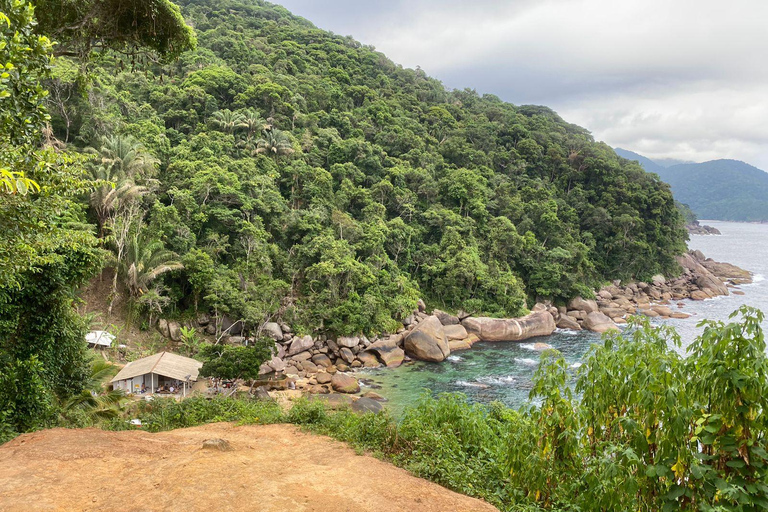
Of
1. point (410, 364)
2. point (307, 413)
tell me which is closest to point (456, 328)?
point (410, 364)

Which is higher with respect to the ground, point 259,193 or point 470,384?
point 259,193

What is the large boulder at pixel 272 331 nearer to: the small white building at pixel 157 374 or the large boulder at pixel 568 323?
the small white building at pixel 157 374

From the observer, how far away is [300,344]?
20141mm

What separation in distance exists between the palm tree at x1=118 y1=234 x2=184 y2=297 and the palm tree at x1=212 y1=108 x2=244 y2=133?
11974 millimetres

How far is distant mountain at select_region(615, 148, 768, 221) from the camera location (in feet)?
441

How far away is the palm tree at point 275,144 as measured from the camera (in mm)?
27125

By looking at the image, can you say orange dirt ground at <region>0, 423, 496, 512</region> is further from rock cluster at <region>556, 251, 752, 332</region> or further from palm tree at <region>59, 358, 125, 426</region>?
rock cluster at <region>556, 251, 752, 332</region>

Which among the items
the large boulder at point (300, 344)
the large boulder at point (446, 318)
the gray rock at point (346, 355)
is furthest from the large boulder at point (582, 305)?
the large boulder at point (300, 344)

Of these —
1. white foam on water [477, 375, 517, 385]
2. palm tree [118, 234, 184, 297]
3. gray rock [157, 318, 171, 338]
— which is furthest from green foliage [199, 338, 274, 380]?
white foam on water [477, 375, 517, 385]

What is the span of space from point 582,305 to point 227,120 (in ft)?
A: 93.4

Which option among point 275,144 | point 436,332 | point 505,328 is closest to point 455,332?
point 436,332

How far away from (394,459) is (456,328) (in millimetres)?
18822

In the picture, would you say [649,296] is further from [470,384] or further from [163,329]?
[163,329]

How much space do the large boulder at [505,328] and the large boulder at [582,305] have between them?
504 cm
